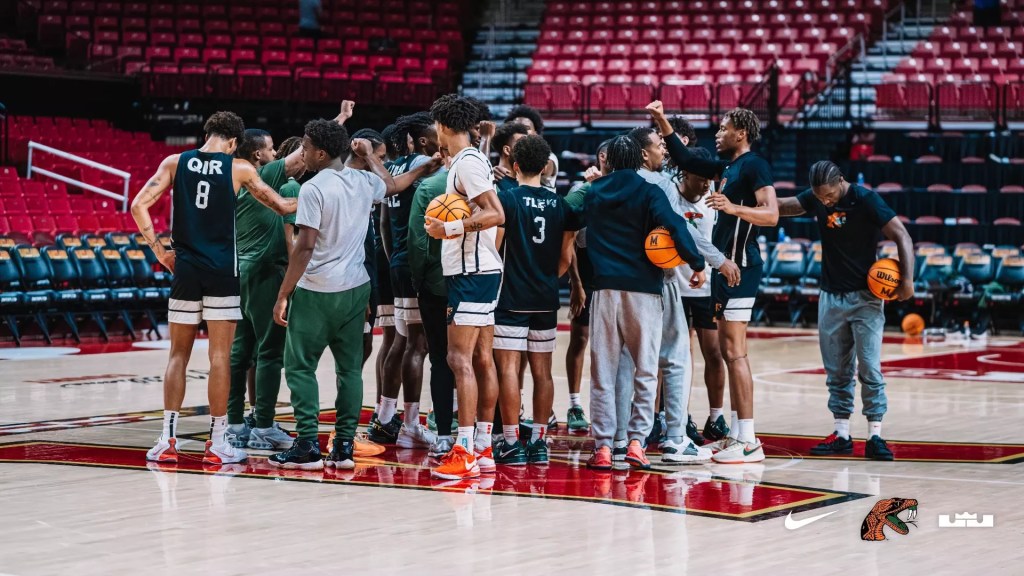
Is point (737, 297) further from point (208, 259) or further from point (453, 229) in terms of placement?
point (208, 259)

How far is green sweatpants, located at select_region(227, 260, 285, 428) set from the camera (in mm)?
7992

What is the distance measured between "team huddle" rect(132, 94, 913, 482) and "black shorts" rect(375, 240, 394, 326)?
486mm

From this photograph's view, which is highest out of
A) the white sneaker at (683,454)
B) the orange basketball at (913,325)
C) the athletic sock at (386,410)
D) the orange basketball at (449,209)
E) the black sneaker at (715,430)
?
the orange basketball at (449,209)

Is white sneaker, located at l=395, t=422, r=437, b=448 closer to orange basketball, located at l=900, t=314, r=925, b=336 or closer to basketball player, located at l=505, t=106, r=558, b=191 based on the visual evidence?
basketball player, located at l=505, t=106, r=558, b=191

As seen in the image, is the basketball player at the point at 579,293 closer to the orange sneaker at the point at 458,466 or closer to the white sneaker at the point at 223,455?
the orange sneaker at the point at 458,466

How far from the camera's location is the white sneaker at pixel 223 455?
24.7ft

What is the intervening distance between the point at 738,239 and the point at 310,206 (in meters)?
2.47

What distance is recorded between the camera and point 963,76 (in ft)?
73.6

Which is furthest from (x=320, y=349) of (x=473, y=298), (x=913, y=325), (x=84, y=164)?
(x=84, y=164)

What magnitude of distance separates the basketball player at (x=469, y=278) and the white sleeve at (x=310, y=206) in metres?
0.62

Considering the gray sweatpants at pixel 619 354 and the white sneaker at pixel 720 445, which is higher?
the gray sweatpants at pixel 619 354

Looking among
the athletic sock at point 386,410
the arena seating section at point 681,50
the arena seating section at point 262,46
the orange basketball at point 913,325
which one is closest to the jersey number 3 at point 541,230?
the athletic sock at point 386,410

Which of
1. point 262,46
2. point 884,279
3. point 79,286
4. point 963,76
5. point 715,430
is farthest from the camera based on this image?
point 262,46

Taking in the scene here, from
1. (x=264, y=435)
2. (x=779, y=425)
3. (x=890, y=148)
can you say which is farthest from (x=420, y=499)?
(x=890, y=148)
